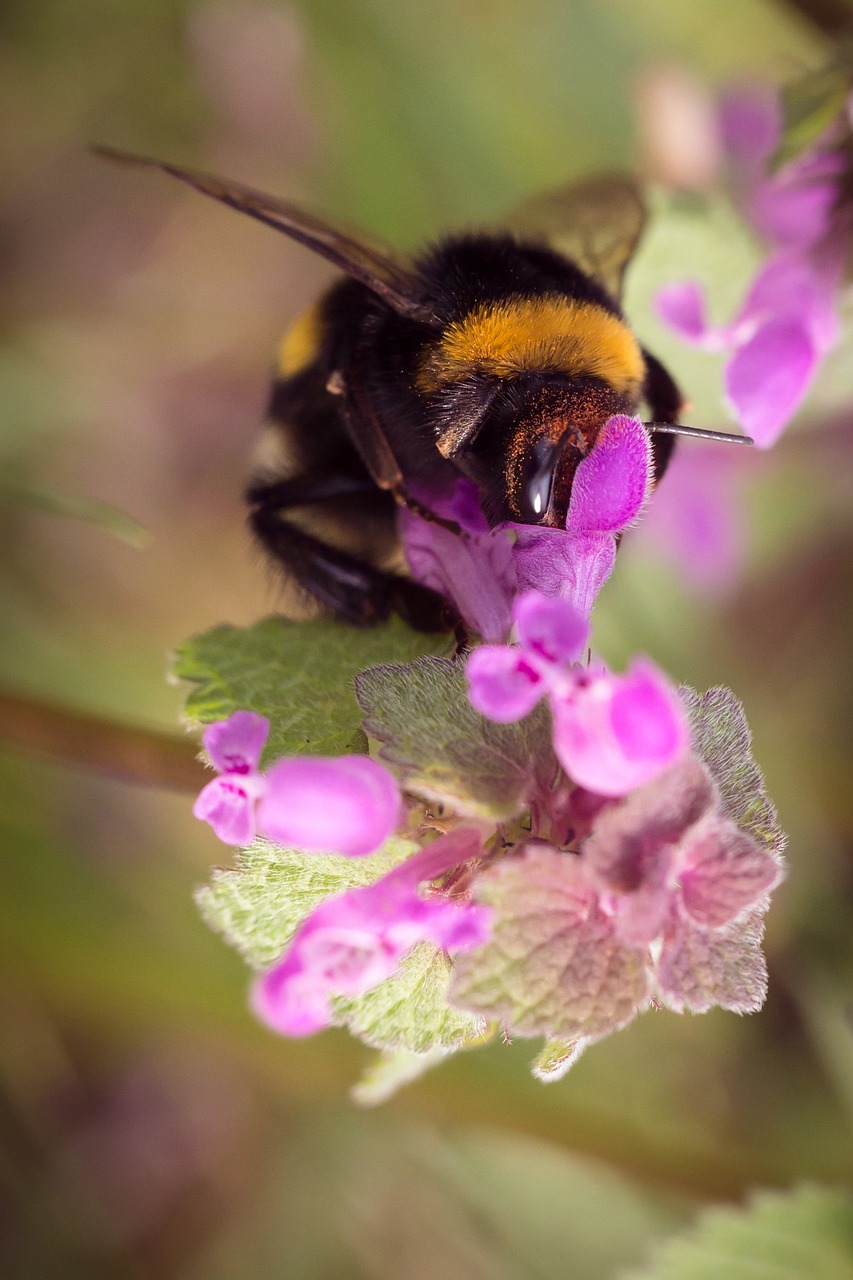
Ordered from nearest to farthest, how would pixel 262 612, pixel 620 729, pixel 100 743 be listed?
pixel 620 729
pixel 100 743
pixel 262 612

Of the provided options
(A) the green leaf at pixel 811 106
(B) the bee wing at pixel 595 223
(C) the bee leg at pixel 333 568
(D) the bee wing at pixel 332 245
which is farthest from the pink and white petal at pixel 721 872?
(A) the green leaf at pixel 811 106

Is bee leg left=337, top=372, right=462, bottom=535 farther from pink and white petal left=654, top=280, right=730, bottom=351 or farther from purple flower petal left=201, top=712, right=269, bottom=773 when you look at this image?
pink and white petal left=654, top=280, right=730, bottom=351

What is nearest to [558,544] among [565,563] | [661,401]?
[565,563]

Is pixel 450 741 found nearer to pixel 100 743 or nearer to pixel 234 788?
pixel 234 788

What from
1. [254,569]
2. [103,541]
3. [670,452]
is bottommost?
[103,541]

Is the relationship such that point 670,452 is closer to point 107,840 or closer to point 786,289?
point 786,289

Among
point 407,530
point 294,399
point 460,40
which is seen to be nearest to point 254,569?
point 460,40
